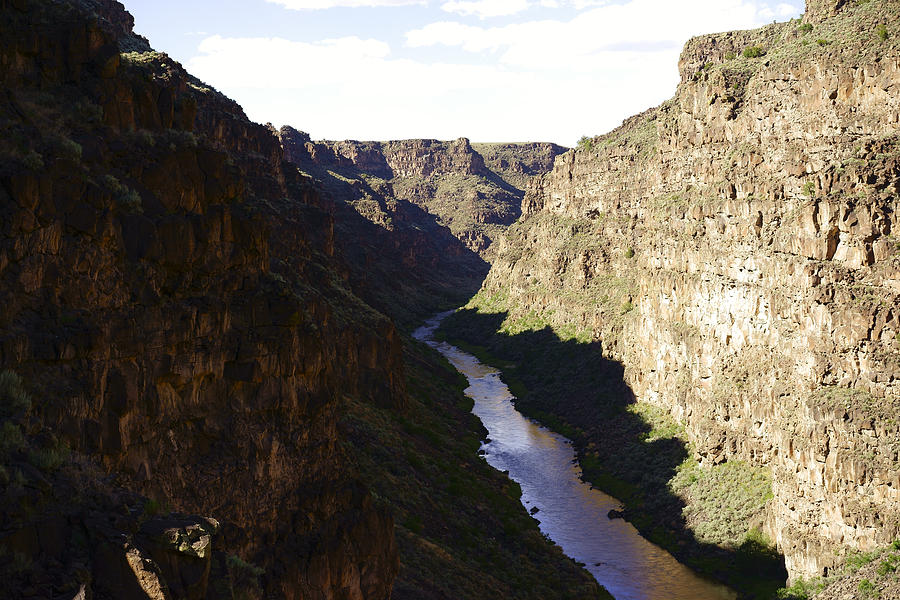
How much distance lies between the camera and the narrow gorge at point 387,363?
82.2 feet

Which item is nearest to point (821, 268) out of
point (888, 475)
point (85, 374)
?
point (888, 475)

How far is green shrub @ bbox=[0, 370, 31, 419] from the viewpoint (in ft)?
68.6

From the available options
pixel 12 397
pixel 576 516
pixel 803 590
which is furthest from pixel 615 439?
pixel 12 397

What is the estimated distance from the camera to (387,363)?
89.2 metres

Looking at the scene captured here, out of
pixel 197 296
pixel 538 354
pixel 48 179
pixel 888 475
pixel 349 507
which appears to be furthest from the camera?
pixel 538 354

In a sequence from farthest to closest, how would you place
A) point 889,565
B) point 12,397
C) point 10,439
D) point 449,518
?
point 449,518
point 889,565
point 12,397
point 10,439

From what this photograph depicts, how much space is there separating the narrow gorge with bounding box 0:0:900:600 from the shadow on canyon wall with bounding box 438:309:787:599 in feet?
1.36

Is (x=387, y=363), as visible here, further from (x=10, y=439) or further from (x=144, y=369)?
(x=10, y=439)

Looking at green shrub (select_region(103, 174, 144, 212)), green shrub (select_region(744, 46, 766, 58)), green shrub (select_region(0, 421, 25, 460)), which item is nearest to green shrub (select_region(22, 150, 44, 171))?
green shrub (select_region(103, 174, 144, 212))

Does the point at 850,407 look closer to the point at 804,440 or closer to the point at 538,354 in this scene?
the point at 804,440

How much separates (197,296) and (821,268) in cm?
4690

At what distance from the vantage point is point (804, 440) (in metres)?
60.2

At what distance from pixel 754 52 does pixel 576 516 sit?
169ft

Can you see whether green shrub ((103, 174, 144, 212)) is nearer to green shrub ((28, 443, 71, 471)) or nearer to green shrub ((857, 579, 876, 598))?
green shrub ((28, 443, 71, 471))
